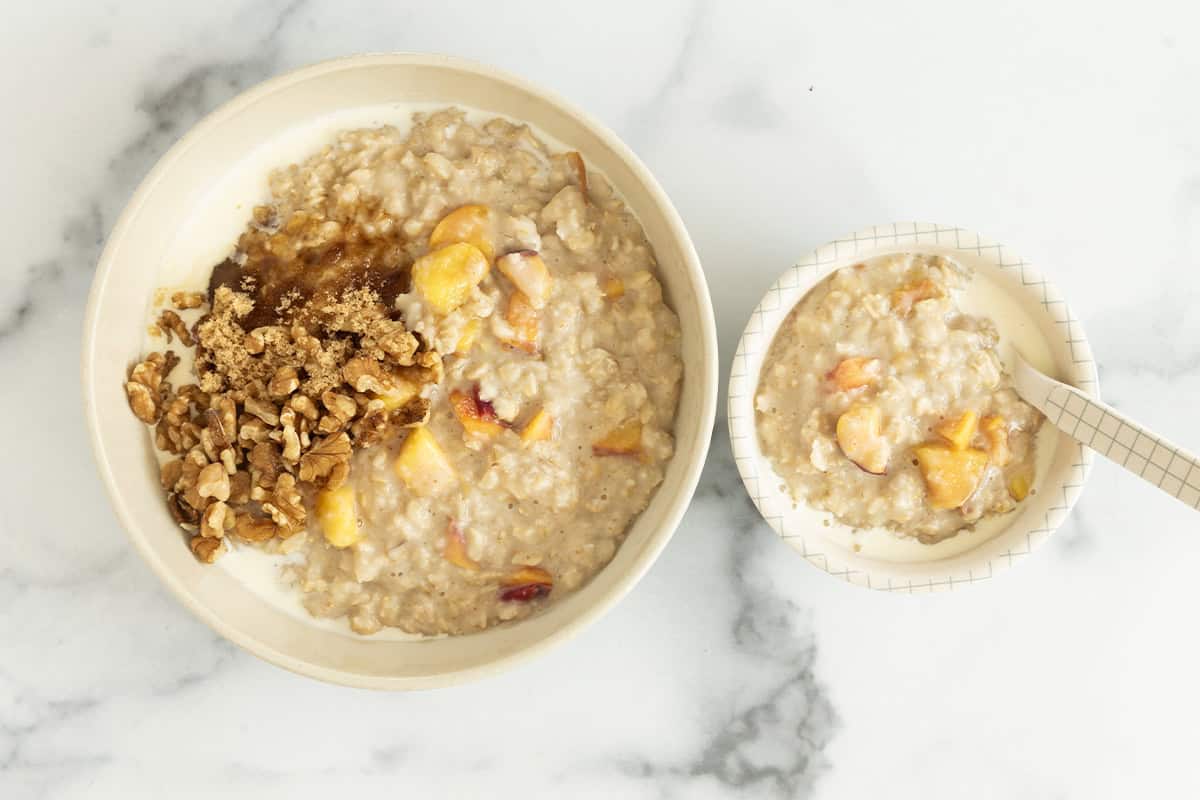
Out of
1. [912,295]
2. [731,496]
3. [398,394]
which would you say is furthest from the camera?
[731,496]

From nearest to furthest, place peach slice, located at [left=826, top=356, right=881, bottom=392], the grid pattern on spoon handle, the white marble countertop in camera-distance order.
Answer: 1. the grid pattern on spoon handle
2. peach slice, located at [left=826, top=356, right=881, bottom=392]
3. the white marble countertop

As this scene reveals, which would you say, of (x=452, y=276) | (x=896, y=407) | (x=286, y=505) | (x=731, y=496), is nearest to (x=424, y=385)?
(x=452, y=276)

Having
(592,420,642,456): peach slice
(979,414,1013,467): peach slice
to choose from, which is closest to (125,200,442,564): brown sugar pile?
(592,420,642,456): peach slice

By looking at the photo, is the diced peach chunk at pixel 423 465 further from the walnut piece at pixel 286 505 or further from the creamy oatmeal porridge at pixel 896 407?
the creamy oatmeal porridge at pixel 896 407

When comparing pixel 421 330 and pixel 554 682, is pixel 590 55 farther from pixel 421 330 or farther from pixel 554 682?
pixel 554 682

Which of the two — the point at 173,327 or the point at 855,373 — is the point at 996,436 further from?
the point at 173,327

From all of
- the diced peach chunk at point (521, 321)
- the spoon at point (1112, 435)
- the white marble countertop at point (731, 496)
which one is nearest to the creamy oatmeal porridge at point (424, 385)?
the diced peach chunk at point (521, 321)

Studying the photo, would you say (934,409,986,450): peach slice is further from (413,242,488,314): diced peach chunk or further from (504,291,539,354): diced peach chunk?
(413,242,488,314): diced peach chunk
